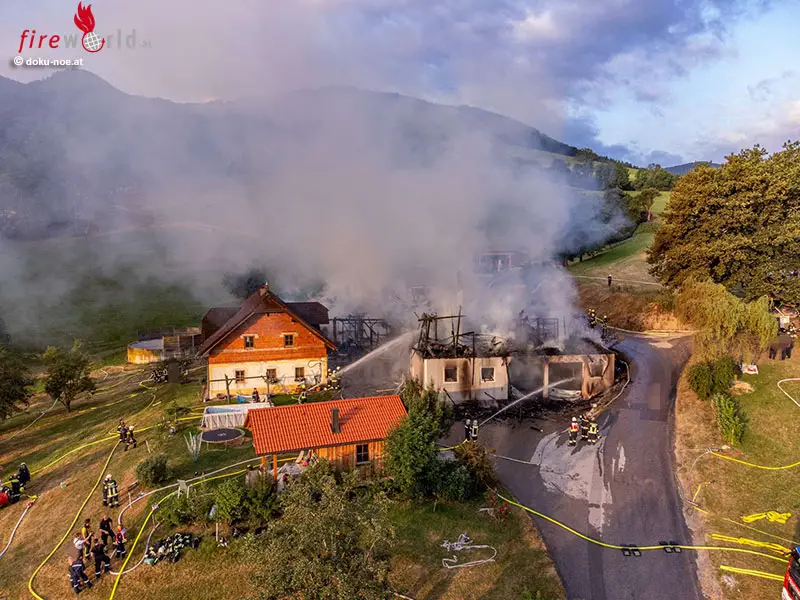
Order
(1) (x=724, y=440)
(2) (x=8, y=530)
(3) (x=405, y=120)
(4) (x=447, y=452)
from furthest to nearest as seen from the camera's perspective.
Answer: (3) (x=405, y=120) → (1) (x=724, y=440) → (4) (x=447, y=452) → (2) (x=8, y=530)

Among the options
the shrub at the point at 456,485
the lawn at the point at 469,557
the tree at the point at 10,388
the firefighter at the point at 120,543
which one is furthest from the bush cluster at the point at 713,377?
the tree at the point at 10,388

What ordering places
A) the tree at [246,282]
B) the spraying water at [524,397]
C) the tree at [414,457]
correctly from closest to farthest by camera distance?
the tree at [414,457]
the spraying water at [524,397]
the tree at [246,282]

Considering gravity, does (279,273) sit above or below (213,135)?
below

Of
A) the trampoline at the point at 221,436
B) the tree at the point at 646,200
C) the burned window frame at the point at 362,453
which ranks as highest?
the tree at the point at 646,200

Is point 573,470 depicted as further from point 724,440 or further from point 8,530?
point 8,530

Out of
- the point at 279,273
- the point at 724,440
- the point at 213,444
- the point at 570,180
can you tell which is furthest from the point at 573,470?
the point at 570,180

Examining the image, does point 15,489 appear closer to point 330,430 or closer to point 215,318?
point 330,430

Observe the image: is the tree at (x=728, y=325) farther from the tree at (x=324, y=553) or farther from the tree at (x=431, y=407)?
the tree at (x=324, y=553)
